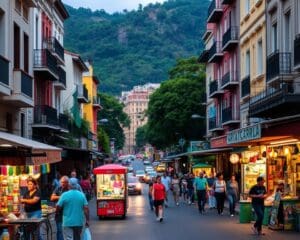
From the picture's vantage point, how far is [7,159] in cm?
2016

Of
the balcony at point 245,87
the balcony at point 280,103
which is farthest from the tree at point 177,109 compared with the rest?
the balcony at point 280,103

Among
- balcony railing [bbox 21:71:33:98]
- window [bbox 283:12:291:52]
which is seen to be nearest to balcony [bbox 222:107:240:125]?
window [bbox 283:12:291:52]

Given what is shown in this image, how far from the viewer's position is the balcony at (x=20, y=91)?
1102 inches

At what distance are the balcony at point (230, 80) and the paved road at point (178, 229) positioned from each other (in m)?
17.9

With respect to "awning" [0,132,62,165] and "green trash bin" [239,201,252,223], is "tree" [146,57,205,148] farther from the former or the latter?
"awning" [0,132,62,165]

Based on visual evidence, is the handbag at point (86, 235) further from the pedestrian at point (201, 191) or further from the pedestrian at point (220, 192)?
the pedestrian at point (201, 191)

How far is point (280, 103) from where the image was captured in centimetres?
2447

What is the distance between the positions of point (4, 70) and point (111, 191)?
817 centimetres

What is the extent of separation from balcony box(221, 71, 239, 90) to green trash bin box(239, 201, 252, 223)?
22.8 metres

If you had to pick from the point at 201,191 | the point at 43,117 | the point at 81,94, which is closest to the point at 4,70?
the point at 201,191

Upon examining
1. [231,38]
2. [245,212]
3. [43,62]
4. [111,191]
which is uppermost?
[231,38]

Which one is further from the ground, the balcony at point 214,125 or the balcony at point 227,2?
the balcony at point 227,2

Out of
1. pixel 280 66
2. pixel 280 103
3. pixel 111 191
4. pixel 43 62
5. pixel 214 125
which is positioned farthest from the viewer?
pixel 214 125

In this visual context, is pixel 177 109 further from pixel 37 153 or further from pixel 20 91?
pixel 37 153
